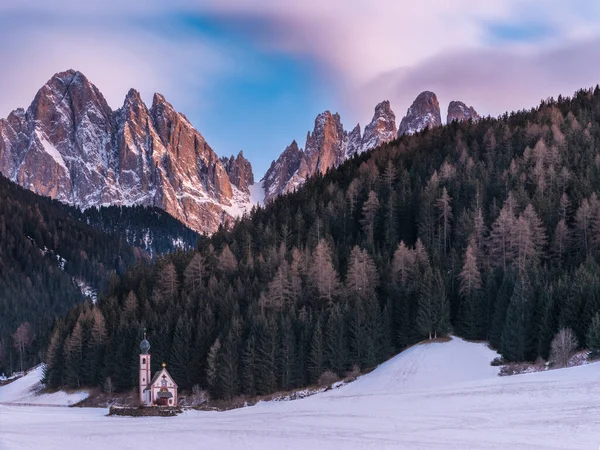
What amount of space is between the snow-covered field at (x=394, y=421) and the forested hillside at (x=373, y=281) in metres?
8.73

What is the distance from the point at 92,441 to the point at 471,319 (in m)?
48.3

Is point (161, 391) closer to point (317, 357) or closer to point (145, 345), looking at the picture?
point (145, 345)

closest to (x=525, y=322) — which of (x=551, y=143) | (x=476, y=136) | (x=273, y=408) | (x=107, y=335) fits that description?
(x=273, y=408)

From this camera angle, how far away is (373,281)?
328 feet

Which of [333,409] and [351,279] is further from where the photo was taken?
[351,279]

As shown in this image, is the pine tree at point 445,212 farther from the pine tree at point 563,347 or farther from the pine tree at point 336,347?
the pine tree at point 563,347

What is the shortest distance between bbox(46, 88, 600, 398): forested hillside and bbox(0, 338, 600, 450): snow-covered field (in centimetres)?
873

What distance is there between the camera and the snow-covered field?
46031mm

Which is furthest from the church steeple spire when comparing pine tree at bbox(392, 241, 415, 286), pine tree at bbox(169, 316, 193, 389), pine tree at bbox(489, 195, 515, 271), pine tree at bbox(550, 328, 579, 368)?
pine tree at bbox(550, 328, 579, 368)

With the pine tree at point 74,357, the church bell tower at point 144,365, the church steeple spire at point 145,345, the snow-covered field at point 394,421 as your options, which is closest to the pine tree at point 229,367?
the snow-covered field at point 394,421

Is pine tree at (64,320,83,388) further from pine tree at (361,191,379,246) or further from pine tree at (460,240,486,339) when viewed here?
pine tree at (460,240,486,339)

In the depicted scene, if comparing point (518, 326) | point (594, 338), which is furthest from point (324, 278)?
point (594, 338)

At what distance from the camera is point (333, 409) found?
6519 centimetres

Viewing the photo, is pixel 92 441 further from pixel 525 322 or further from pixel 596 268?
pixel 596 268
